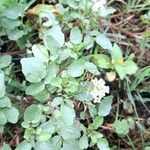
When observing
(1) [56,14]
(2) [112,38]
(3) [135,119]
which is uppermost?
(1) [56,14]

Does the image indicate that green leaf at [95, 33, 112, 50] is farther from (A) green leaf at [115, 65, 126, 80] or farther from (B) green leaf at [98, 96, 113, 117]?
(B) green leaf at [98, 96, 113, 117]

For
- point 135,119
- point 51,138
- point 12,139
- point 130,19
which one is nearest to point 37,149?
point 51,138

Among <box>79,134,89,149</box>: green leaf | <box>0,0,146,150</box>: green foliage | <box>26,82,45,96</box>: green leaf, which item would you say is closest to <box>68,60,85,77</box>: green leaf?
<box>0,0,146,150</box>: green foliage

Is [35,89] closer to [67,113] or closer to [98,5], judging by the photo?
[67,113]

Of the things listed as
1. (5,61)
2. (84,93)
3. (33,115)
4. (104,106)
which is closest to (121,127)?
(104,106)

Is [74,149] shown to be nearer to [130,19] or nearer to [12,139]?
[12,139]

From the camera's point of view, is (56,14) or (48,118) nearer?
(48,118)
